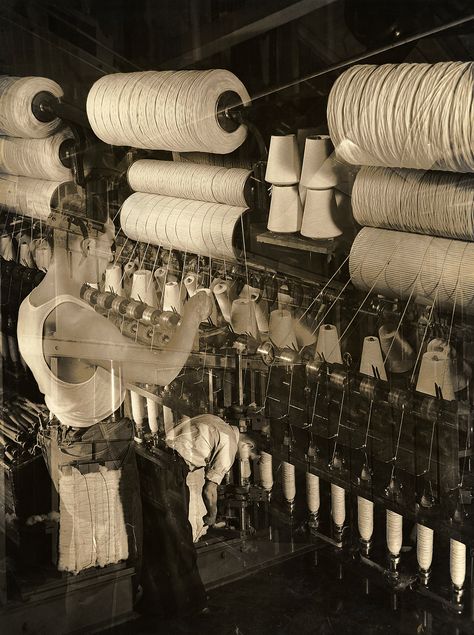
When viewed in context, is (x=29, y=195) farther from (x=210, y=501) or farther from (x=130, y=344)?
(x=210, y=501)

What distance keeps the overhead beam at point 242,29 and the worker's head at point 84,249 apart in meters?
0.29

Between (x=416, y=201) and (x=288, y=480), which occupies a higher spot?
(x=416, y=201)

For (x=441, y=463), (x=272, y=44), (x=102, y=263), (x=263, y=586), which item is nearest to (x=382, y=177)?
(x=272, y=44)

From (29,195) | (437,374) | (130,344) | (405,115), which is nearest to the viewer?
(405,115)

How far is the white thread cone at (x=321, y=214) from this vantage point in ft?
3.77

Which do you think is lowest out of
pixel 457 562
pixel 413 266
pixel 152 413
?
pixel 457 562

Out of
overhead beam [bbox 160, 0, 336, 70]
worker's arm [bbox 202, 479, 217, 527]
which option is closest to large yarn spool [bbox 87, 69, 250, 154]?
overhead beam [bbox 160, 0, 336, 70]

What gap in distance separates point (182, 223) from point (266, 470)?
0.38 meters

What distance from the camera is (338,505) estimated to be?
127cm

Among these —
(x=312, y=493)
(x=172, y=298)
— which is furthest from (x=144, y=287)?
(x=312, y=493)

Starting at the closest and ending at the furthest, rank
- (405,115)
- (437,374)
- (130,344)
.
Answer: (405,115), (437,374), (130,344)

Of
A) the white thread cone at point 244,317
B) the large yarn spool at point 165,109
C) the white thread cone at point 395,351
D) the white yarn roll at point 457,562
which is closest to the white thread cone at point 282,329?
the white thread cone at point 244,317

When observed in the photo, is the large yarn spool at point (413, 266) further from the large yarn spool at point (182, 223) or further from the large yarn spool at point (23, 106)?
the large yarn spool at point (23, 106)

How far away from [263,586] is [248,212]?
0.56 meters
